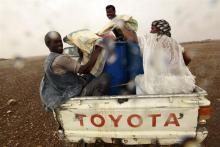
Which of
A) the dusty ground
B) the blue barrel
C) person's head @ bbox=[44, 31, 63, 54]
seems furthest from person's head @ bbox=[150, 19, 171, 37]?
the dusty ground

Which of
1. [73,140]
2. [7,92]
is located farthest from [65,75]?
[7,92]

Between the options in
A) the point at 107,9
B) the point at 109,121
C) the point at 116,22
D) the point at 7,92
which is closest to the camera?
the point at 109,121

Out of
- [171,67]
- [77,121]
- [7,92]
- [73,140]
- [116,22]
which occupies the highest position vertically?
[116,22]

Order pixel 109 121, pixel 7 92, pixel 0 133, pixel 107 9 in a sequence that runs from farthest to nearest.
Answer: pixel 7 92 < pixel 0 133 < pixel 107 9 < pixel 109 121

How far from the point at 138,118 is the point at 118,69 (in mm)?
925

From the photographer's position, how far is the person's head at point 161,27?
4.27m

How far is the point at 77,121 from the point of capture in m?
4.01

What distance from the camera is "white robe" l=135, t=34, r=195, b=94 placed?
157 inches

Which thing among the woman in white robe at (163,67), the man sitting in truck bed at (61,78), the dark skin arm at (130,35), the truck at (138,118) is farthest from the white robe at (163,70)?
the man sitting in truck bed at (61,78)

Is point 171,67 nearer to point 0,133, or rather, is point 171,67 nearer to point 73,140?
point 73,140

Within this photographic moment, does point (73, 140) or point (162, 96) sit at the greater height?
point (162, 96)

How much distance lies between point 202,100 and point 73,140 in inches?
73.2

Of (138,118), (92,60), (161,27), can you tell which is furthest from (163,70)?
(92,60)

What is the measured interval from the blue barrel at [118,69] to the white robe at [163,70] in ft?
0.87
